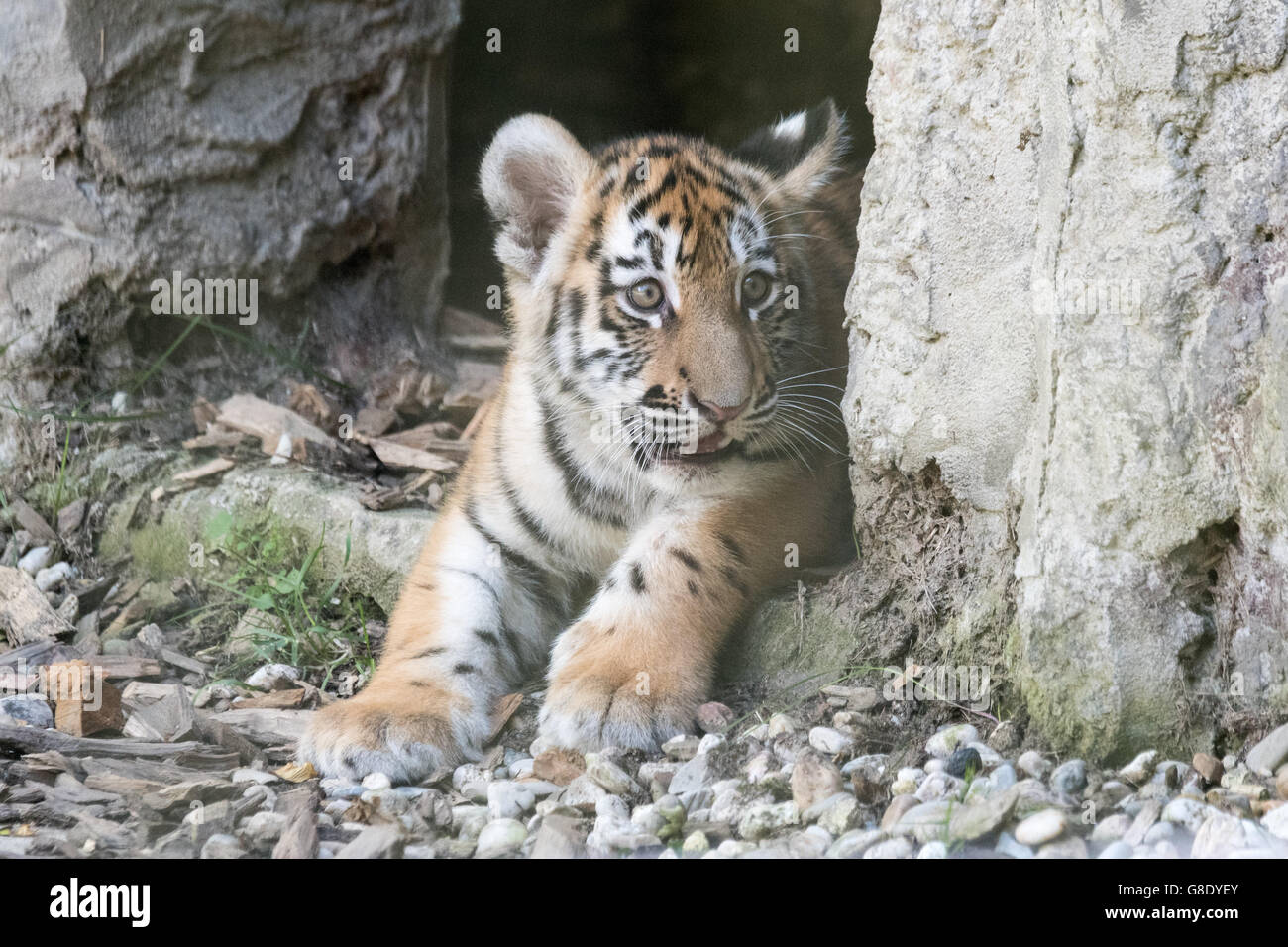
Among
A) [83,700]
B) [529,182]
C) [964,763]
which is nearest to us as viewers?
[964,763]

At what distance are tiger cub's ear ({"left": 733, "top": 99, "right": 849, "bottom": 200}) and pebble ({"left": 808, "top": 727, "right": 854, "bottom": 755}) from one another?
186cm

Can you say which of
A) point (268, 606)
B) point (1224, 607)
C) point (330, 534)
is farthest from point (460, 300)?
point (1224, 607)

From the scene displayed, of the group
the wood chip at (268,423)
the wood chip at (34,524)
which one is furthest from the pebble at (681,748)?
the wood chip at (34,524)

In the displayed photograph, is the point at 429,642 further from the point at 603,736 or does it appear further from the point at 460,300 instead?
the point at 460,300

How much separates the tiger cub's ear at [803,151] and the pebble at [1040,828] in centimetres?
229

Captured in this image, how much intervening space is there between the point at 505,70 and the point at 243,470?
340 centimetres

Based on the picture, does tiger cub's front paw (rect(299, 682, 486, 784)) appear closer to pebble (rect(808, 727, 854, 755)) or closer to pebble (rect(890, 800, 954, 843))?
pebble (rect(808, 727, 854, 755))

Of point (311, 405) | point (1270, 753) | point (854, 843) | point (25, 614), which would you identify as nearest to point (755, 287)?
point (854, 843)

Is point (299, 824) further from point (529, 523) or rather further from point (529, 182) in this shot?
point (529, 182)

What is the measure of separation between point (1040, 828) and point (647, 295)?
1.89 m

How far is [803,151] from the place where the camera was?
4047 millimetres

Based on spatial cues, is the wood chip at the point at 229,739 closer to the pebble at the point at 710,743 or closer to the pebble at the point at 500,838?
the pebble at the point at 500,838

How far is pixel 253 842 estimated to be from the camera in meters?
2.74

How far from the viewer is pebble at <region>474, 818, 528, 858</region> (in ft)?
8.66
